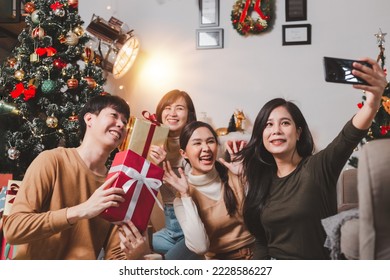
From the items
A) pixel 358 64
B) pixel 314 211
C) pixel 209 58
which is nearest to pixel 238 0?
pixel 209 58

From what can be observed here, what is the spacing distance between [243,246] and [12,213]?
0.70 meters

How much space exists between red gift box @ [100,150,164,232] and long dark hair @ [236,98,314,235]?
0.28 meters

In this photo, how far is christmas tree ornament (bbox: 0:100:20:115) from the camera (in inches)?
78.4

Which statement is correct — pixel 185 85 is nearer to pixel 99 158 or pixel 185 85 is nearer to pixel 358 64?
pixel 99 158

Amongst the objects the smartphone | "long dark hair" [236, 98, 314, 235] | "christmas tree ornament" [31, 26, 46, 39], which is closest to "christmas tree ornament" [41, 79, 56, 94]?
"christmas tree ornament" [31, 26, 46, 39]

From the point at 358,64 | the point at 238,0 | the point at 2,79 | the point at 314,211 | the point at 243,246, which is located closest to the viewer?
the point at 358,64

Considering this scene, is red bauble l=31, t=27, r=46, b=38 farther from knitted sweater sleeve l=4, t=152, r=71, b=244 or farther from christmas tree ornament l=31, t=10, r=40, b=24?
knitted sweater sleeve l=4, t=152, r=71, b=244

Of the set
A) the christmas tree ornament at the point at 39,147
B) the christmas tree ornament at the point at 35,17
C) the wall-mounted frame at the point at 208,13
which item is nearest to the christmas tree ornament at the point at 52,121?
the christmas tree ornament at the point at 39,147

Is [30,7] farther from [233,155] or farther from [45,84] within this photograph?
[233,155]

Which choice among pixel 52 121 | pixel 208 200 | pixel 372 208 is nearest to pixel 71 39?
pixel 52 121

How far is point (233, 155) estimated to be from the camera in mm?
1488

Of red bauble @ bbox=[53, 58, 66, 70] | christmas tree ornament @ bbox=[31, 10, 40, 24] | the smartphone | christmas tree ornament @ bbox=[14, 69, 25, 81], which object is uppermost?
christmas tree ornament @ bbox=[31, 10, 40, 24]

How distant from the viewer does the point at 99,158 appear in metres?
1.44
